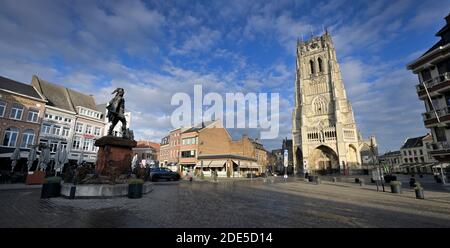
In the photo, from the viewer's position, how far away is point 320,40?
7612cm

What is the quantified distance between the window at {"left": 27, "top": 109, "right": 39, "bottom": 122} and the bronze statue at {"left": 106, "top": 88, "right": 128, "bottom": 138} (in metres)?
27.7

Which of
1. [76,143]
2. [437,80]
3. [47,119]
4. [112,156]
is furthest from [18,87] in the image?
[437,80]

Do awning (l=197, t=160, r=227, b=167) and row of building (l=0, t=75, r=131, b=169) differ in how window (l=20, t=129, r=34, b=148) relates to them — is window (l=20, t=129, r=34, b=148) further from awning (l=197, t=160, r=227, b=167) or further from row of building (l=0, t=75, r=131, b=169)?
awning (l=197, t=160, r=227, b=167)

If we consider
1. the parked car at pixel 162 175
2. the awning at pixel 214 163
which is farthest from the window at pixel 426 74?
the awning at pixel 214 163

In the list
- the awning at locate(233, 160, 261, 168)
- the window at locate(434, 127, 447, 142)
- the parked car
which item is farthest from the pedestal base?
the window at locate(434, 127, 447, 142)

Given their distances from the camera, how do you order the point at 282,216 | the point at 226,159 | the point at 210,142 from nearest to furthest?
the point at 282,216 < the point at 226,159 < the point at 210,142

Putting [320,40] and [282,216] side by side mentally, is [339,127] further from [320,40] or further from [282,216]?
[282,216]

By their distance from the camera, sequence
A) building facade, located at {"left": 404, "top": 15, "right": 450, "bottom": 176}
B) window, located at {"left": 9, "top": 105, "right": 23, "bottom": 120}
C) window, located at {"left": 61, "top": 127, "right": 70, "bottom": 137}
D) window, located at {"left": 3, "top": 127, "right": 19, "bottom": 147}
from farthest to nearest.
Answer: window, located at {"left": 61, "top": 127, "right": 70, "bottom": 137}
window, located at {"left": 9, "top": 105, "right": 23, "bottom": 120}
window, located at {"left": 3, "top": 127, "right": 19, "bottom": 147}
building facade, located at {"left": 404, "top": 15, "right": 450, "bottom": 176}

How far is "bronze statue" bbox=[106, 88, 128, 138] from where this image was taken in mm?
13258

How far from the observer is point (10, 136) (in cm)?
2902

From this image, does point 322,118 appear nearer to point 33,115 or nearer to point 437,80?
point 437,80

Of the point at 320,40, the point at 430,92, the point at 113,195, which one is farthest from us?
the point at 320,40
